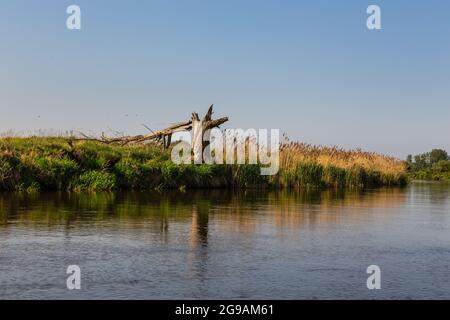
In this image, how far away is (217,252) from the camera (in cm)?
1179

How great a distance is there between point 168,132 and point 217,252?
25266mm

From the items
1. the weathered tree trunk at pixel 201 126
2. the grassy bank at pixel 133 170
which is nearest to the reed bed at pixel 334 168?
the grassy bank at pixel 133 170

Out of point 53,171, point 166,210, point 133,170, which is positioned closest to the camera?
point 166,210

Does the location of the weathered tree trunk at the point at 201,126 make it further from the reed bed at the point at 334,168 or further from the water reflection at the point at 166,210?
the water reflection at the point at 166,210

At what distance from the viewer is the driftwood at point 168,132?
1361 inches

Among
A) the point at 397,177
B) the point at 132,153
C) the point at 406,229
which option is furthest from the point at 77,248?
the point at 397,177

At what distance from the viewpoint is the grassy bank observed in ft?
90.1

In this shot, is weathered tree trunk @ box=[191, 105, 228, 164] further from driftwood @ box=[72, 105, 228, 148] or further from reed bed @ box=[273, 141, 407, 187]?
reed bed @ box=[273, 141, 407, 187]

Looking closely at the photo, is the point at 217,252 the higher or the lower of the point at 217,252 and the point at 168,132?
the lower

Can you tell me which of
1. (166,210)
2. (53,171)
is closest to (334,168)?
(53,171)

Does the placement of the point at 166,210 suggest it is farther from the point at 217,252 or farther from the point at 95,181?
the point at 95,181

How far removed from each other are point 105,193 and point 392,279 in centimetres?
1827
